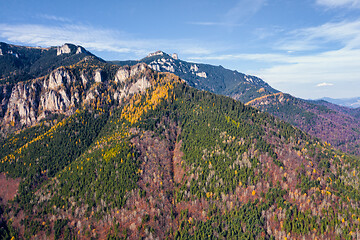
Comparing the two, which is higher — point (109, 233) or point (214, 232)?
point (214, 232)

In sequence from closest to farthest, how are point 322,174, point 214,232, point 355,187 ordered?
point 214,232 → point 355,187 → point 322,174

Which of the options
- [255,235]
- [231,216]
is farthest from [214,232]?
[255,235]

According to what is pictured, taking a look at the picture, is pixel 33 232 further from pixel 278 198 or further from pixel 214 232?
pixel 278 198

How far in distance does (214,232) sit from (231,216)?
71.9 feet

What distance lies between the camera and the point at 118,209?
644 ft

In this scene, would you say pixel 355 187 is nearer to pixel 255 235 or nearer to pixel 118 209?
pixel 255 235

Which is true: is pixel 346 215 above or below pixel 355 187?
below

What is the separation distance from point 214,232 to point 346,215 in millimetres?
105643

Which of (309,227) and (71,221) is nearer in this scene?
(309,227)

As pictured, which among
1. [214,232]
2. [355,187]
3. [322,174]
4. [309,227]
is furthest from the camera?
[322,174]

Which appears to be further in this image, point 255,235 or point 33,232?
point 33,232

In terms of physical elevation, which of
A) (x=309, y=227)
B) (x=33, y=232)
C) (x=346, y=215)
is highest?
(x=346, y=215)

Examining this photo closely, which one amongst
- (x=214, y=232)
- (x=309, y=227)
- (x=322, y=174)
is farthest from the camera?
(x=322, y=174)

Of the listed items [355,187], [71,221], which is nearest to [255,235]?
[355,187]
